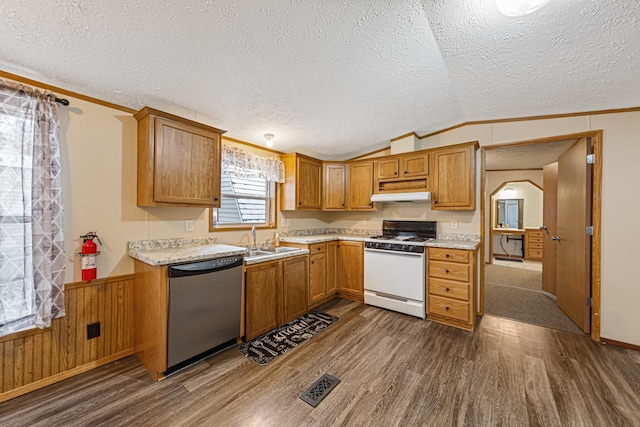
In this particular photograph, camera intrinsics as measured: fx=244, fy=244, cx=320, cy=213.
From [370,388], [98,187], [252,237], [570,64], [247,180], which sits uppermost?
[570,64]

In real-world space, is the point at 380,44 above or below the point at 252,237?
above

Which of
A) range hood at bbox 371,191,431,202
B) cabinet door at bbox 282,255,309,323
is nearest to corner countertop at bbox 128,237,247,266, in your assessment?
cabinet door at bbox 282,255,309,323

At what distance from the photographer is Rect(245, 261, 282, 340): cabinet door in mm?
2467

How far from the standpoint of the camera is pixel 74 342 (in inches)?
77.6

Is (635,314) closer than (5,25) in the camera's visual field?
No

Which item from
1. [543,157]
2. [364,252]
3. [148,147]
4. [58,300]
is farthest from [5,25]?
[543,157]

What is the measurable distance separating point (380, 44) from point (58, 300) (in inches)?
119

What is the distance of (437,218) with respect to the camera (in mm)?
3533

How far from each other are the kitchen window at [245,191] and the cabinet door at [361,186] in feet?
3.91

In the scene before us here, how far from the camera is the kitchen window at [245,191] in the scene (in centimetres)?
304

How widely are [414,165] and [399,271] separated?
1.49 metres

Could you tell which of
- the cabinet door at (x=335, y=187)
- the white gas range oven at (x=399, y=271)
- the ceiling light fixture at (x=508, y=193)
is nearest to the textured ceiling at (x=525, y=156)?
the ceiling light fixture at (x=508, y=193)

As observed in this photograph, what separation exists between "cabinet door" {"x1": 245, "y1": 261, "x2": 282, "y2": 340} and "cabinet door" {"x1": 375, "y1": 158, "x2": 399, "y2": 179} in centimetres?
206

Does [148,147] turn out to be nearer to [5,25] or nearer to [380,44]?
[5,25]
